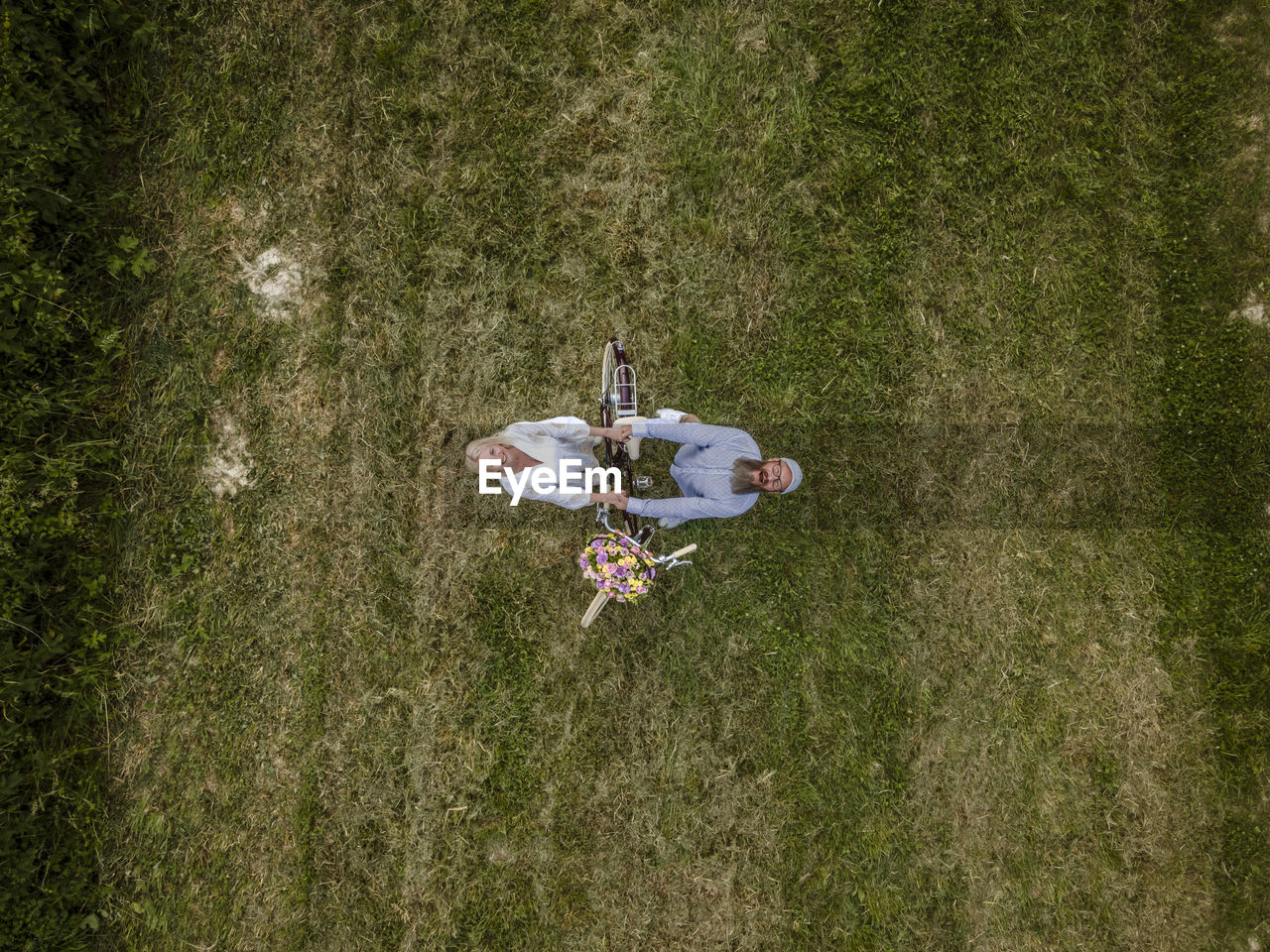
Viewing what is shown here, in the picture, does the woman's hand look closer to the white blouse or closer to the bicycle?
the white blouse

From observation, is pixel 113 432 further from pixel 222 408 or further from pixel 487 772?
pixel 487 772

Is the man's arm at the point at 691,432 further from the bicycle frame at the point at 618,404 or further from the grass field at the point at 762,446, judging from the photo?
the grass field at the point at 762,446

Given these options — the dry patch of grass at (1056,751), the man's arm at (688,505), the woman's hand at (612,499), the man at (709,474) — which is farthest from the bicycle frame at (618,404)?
the dry patch of grass at (1056,751)

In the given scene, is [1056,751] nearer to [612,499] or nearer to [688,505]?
[688,505]

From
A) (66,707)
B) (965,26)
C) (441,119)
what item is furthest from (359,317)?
(965,26)

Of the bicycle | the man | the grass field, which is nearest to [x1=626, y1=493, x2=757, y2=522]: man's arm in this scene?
the man

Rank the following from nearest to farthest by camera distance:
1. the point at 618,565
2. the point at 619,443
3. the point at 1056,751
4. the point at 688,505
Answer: the point at 688,505, the point at 618,565, the point at 619,443, the point at 1056,751

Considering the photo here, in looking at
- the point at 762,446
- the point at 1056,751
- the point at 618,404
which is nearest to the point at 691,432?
the point at 618,404
